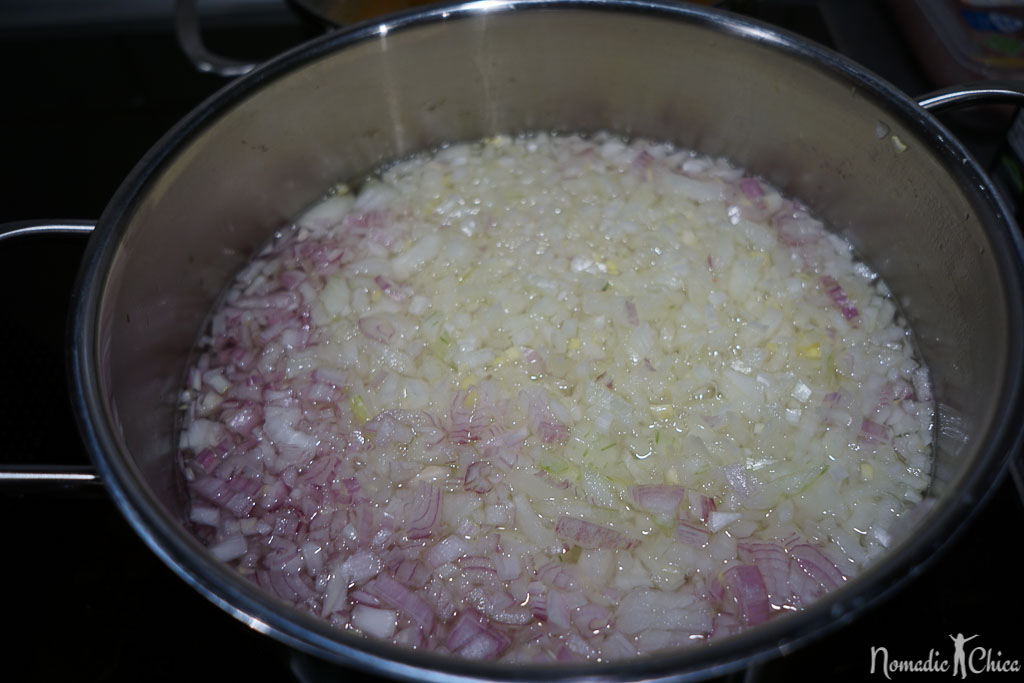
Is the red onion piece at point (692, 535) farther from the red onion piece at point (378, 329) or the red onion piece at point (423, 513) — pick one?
the red onion piece at point (378, 329)

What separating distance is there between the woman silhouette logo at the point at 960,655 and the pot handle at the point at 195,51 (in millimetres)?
1692

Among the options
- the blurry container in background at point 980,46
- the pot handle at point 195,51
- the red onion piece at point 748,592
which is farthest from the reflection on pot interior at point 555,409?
→ the blurry container in background at point 980,46

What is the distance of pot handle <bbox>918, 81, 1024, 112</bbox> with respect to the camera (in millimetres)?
1206

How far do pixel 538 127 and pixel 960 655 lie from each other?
1.34 meters

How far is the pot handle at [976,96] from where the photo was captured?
1206 mm

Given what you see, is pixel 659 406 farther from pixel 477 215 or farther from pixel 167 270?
pixel 167 270

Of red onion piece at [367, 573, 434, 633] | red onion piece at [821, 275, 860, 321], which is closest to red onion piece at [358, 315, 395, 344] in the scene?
red onion piece at [367, 573, 434, 633]

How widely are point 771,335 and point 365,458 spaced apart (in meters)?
0.77

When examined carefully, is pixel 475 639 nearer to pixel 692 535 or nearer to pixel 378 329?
pixel 692 535

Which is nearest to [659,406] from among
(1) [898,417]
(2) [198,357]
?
(1) [898,417]

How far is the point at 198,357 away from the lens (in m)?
1.53

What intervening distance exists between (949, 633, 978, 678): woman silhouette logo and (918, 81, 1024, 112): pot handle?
0.85m

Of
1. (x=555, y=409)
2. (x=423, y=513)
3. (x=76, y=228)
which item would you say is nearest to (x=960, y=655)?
(x=555, y=409)

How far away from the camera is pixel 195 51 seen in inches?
65.4
